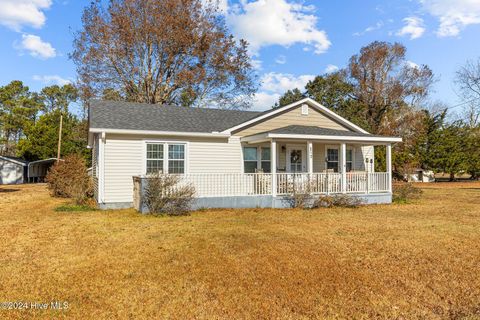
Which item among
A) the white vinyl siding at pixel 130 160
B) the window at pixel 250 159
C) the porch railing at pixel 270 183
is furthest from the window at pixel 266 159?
the white vinyl siding at pixel 130 160

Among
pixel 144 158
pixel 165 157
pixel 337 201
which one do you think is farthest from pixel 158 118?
pixel 337 201

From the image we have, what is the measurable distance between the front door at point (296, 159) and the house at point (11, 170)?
32941 millimetres

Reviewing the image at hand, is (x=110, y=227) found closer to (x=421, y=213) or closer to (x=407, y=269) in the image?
(x=407, y=269)

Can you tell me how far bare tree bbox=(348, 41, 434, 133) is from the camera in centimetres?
3581

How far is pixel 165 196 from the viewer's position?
35.3ft

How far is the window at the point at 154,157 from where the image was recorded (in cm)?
1277

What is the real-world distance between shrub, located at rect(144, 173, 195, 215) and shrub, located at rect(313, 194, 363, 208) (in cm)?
504

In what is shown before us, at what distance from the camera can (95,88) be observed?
2667 centimetres

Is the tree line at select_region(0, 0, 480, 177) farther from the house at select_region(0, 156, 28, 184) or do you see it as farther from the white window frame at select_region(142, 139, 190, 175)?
the white window frame at select_region(142, 139, 190, 175)

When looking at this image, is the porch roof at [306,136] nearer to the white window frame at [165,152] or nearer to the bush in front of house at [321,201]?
the bush in front of house at [321,201]

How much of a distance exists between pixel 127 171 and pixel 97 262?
7155 mm

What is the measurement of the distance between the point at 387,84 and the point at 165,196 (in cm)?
3263

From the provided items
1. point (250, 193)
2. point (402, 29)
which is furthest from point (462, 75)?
point (250, 193)

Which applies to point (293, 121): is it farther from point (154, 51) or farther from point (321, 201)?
point (154, 51)
